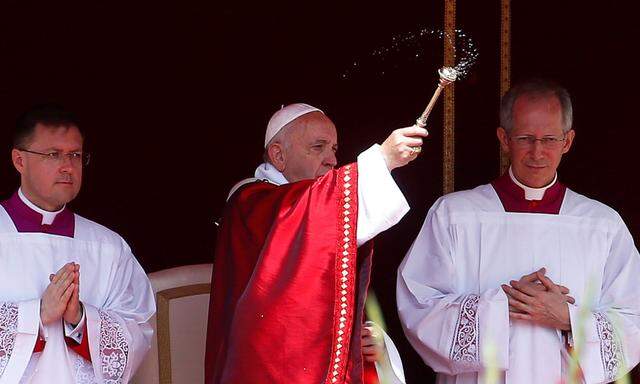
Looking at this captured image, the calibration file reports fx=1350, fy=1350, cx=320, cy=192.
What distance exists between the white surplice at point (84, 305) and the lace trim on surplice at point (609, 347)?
5.54 ft

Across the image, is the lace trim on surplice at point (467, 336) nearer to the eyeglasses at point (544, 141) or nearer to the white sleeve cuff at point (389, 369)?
the white sleeve cuff at point (389, 369)

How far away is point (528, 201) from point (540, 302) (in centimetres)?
54

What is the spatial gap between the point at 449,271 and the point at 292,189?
1138 mm

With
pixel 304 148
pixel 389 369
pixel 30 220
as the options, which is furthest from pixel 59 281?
pixel 389 369

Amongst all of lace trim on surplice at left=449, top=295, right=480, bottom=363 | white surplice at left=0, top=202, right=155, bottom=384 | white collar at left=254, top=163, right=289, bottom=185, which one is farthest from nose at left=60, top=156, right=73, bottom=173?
lace trim on surplice at left=449, top=295, right=480, bottom=363

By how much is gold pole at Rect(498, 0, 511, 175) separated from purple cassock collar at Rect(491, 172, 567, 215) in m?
0.94

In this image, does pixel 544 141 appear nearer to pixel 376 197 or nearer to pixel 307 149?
pixel 307 149

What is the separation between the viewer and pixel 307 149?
4.78 meters

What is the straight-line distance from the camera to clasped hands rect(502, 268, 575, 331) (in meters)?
4.94

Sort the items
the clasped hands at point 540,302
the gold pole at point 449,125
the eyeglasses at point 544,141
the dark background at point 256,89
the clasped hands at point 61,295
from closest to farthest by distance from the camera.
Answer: the clasped hands at point 61,295
the clasped hands at point 540,302
the eyeglasses at point 544,141
the dark background at point 256,89
the gold pole at point 449,125

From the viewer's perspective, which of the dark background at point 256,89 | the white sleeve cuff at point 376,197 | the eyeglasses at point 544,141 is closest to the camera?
the white sleeve cuff at point 376,197

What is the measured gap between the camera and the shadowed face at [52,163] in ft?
16.3

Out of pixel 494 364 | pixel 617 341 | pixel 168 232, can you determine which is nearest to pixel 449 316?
pixel 494 364

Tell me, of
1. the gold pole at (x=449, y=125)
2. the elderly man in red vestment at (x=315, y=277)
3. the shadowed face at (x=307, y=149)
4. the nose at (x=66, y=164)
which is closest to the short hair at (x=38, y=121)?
the nose at (x=66, y=164)
